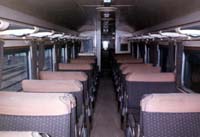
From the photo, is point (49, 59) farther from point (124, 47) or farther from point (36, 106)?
point (124, 47)

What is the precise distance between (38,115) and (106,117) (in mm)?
3755

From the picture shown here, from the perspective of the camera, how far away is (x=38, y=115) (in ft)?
8.41

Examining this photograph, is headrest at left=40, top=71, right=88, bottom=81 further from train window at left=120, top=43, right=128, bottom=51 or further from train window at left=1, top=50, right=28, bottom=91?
train window at left=120, top=43, right=128, bottom=51

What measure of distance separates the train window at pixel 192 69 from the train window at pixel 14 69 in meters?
→ 2.49

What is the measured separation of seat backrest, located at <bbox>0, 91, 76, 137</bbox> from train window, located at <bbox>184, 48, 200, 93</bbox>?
2.50 metres

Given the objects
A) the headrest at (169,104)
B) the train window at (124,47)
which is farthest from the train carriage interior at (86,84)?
the train window at (124,47)

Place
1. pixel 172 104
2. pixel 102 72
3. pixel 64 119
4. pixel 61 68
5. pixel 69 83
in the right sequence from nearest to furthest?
pixel 64 119 < pixel 172 104 < pixel 69 83 < pixel 61 68 < pixel 102 72

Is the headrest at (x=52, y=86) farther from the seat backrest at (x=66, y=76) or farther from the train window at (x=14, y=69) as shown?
the seat backrest at (x=66, y=76)

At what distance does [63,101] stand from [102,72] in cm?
1051

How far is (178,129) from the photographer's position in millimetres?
2822

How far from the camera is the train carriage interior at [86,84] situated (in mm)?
2590

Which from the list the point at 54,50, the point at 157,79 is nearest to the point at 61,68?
the point at 54,50

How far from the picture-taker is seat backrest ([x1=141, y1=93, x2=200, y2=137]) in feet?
8.98

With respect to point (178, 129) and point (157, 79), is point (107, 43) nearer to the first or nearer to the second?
point (157, 79)
